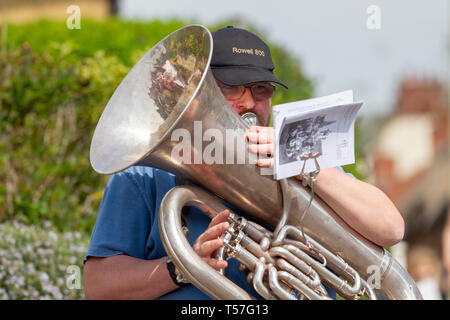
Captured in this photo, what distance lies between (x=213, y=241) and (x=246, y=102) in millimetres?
533

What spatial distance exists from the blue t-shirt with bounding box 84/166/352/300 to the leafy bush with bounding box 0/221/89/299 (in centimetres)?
117

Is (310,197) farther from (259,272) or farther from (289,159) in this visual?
(259,272)

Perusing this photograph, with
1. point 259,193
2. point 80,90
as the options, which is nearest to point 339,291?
point 259,193

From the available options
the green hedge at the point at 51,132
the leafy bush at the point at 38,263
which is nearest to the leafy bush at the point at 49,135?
the green hedge at the point at 51,132

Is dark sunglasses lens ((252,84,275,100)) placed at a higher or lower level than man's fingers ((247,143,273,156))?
higher

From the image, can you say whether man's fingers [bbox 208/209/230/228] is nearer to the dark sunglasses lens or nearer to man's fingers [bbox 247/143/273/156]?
man's fingers [bbox 247/143/273/156]

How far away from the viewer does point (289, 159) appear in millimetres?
2008

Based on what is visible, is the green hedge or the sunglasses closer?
the sunglasses

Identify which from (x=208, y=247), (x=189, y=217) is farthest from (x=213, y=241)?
(x=189, y=217)

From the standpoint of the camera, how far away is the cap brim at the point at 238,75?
7.23ft

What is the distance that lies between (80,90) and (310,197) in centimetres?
282

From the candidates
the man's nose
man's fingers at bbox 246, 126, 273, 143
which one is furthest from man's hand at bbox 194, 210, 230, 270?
the man's nose

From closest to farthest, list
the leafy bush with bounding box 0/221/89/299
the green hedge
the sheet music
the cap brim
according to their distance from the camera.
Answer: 1. the sheet music
2. the cap brim
3. the leafy bush with bounding box 0/221/89/299
4. the green hedge

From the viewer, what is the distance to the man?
2.07m
